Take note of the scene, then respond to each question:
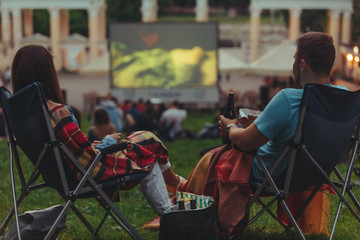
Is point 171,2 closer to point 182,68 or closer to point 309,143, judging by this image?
point 182,68

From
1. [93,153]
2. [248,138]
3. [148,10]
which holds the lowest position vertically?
[148,10]

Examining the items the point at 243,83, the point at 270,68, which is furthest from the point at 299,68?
the point at 243,83

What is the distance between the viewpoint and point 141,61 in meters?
24.2

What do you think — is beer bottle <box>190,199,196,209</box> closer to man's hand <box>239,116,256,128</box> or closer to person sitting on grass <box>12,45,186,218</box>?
person sitting on grass <box>12,45,186,218</box>

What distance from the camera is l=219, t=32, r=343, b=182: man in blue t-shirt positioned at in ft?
14.4

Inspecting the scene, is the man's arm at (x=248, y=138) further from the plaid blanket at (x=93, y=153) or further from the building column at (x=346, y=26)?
the building column at (x=346, y=26)

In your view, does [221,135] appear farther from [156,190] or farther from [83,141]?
[83,141]

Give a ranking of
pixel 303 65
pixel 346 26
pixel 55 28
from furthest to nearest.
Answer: pixel 55 28
pixel 346 26
pixel 303 65

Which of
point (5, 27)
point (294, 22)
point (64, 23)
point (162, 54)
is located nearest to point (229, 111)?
point (162, 54)

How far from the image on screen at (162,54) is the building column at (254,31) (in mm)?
20185

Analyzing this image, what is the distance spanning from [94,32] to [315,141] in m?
42.8

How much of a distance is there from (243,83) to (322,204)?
3556cm

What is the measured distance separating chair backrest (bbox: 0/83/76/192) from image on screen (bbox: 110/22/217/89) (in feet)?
64.4

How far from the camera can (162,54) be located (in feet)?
79.6
